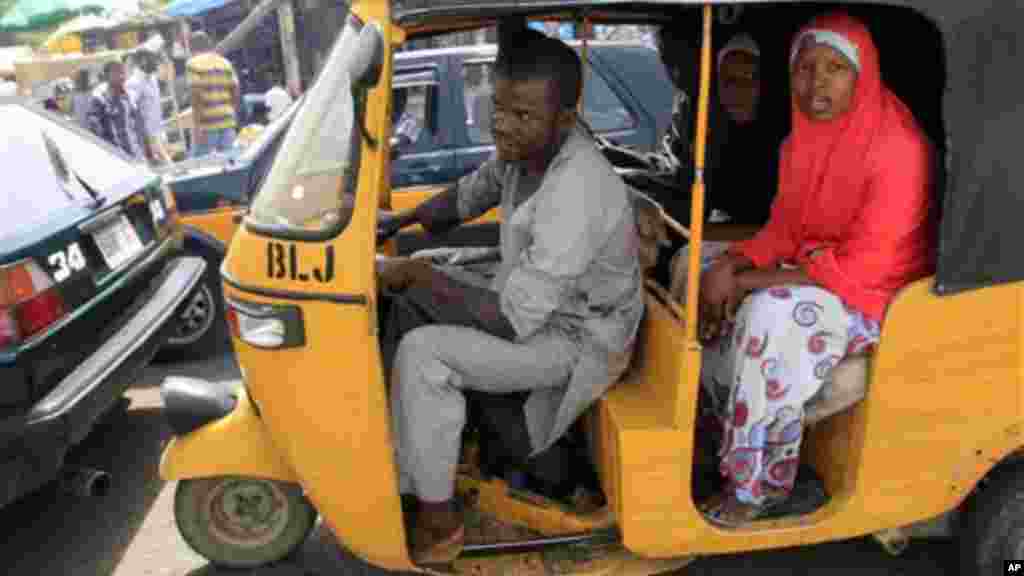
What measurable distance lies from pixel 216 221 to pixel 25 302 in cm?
237

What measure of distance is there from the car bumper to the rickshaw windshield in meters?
1.15

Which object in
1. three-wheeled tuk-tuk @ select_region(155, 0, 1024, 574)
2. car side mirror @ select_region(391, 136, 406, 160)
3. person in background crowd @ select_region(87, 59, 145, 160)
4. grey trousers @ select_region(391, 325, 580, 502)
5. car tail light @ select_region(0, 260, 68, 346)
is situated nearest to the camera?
three-wheeled tuk-tuk @ select_region(155, 0, 1024, 574)

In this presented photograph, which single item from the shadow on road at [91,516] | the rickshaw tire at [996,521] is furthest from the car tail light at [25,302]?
the rickshaw tire at [996,521]

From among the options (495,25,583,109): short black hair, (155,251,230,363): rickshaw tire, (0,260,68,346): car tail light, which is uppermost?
(495,25,583,109): short black hair

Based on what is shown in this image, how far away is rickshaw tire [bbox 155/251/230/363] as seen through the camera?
17.7 ft

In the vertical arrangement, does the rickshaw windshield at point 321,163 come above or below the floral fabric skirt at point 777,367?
above

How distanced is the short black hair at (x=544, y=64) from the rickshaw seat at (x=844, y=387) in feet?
3.66

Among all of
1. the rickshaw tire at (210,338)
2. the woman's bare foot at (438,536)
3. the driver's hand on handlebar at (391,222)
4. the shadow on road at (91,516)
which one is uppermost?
the driver's hand on handlebar at (391,222)

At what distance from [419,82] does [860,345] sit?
11.5ft

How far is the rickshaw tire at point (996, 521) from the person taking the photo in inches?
103

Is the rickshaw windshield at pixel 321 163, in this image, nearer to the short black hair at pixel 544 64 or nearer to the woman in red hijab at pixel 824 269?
the short black hair at pixel 544 64

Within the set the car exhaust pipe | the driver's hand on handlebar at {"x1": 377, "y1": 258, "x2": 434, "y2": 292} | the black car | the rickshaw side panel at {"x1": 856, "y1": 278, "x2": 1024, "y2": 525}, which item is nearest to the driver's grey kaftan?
the driver's hand on handlebar at {"x1": 377, "y1": 258, "x2": 434, "y2": 292}

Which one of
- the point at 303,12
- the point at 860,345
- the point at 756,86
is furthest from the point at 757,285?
the point at 303,12

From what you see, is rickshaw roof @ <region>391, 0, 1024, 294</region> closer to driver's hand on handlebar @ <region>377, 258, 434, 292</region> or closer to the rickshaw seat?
the rickshaw seat
